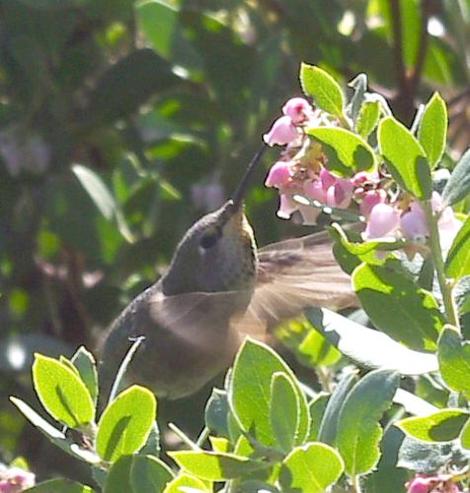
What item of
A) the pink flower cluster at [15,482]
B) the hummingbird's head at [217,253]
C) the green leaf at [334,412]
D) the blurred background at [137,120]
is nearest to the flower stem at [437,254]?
the green leaf at [334,412]

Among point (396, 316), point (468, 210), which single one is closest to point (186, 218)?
point (468, 210)

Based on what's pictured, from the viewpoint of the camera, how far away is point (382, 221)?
4.00 ft

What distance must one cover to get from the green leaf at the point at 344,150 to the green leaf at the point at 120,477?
0.32 metres

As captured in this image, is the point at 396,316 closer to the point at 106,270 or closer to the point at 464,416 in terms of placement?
the point at 464,416

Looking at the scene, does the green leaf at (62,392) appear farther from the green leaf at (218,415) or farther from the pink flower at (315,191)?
the pink flower at (315,191)

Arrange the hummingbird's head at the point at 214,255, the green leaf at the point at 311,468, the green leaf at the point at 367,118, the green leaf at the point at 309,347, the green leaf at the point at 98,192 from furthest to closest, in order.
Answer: the green leaf at the point at 98,192
the hummingbird's head at the point at 214,255
the green leaf at the point at 309,347
the green leaf at the point at 367,118
the green leaf at the point at 311,468

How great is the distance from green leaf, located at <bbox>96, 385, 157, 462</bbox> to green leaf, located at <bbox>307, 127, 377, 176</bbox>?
0.27 metres

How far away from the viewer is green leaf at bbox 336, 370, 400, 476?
1124 millimetres

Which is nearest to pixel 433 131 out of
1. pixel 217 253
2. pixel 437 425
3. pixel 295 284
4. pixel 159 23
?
pixel 437 425

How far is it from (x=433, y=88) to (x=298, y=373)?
80 cm

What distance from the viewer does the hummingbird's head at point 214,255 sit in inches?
84.2

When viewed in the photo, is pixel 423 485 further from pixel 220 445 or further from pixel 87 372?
pixel 87 372

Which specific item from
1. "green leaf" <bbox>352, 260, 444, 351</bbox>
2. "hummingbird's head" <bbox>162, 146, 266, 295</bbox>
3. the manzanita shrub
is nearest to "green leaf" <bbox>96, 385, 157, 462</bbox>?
the manzanita shrub

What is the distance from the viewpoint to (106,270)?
2.66 m
